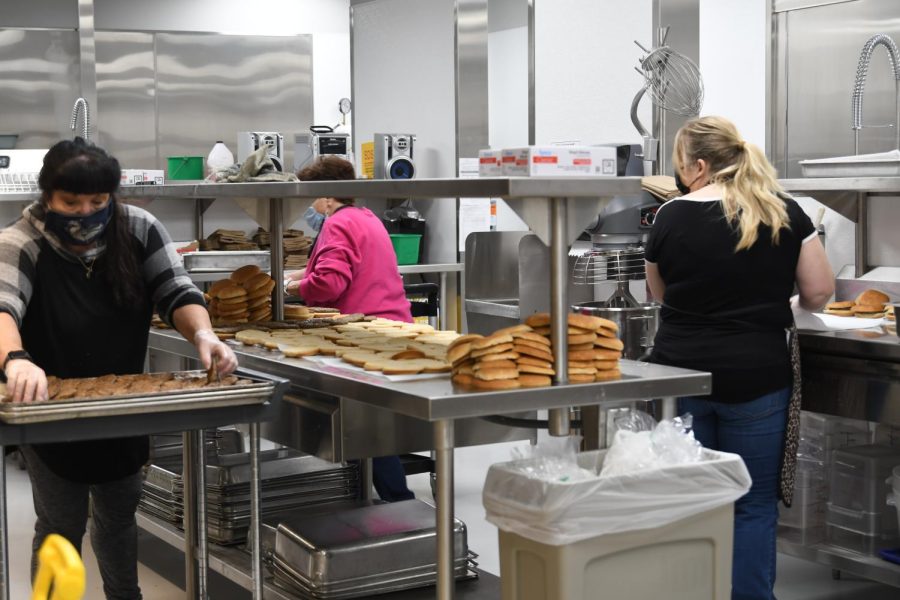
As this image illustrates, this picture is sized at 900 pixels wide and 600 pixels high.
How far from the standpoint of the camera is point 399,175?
710 cm

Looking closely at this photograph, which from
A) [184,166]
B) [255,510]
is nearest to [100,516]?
[255,510]

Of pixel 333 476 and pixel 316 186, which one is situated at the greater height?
pixel 316 186

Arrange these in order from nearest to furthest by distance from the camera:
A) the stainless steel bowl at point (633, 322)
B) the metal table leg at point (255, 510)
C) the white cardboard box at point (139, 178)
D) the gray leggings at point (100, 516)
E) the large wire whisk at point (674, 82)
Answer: the gray leggings at point (100, 516)
the metal table leg at point (255, 510)
the stainless steel bowl at point (633, 322)
the large wire whisk at point (674, 82)
the white cardboard box at point (139, 178)

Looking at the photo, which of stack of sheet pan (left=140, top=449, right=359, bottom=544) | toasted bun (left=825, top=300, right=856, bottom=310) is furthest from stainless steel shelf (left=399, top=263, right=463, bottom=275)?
toasted bun (left=825, top=300, right=856, bottom=310)

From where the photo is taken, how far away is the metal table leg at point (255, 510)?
3105mm

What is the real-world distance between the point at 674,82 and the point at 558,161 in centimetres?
264

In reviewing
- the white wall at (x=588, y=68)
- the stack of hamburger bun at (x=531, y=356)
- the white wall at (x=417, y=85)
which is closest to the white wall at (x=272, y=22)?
the white wall at (x=417, y=85)

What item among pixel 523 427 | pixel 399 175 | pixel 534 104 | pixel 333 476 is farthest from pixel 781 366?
→ pixel 399 175

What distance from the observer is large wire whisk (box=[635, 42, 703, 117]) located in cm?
498

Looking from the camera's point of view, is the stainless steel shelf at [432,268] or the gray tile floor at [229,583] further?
the stainless steel shelf at [432,268]

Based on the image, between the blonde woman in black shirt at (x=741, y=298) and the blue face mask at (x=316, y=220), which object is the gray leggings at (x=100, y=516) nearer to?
the blonde woman in black shirt at (x=741, y=298)

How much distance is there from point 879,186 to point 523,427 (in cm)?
178

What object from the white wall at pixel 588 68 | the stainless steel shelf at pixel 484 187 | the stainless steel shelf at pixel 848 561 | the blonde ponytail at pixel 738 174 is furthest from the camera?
the white wall at pixel 588 68

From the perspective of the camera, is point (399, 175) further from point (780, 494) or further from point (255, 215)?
point (780, 494)
